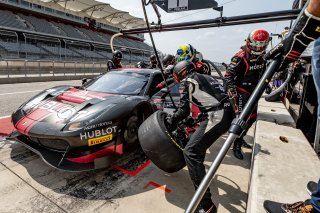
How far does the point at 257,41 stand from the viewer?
13.0ft

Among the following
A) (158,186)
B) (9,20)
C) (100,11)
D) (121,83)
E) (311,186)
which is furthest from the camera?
(100,11)

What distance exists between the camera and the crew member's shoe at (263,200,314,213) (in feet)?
5.34

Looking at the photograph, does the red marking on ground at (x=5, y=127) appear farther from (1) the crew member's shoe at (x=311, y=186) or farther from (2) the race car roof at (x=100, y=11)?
(2) the race car roof at (x=100, y=11)

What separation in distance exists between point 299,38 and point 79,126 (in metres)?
2.30

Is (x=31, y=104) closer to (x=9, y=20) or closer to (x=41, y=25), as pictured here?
(x=9, y=20)

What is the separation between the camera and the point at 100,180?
2881 millimetres

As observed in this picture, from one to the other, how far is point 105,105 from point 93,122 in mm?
382

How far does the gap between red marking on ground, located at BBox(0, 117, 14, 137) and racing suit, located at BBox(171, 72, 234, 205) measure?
3232 mm

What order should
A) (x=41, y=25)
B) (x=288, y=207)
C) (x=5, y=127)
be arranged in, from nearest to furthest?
(x=288, y=207)
(x=5, y=127)
(x=41, y=25)

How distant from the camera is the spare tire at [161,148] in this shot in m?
2.60

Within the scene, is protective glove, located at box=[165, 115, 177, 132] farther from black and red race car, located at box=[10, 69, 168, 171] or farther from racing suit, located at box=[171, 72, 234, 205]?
black and red race car, located at box=[10, 69, 168, 171]

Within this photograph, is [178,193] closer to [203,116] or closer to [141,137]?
[141,137]

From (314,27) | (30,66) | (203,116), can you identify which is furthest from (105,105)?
(30,66)

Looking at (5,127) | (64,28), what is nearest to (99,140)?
(5,127)
